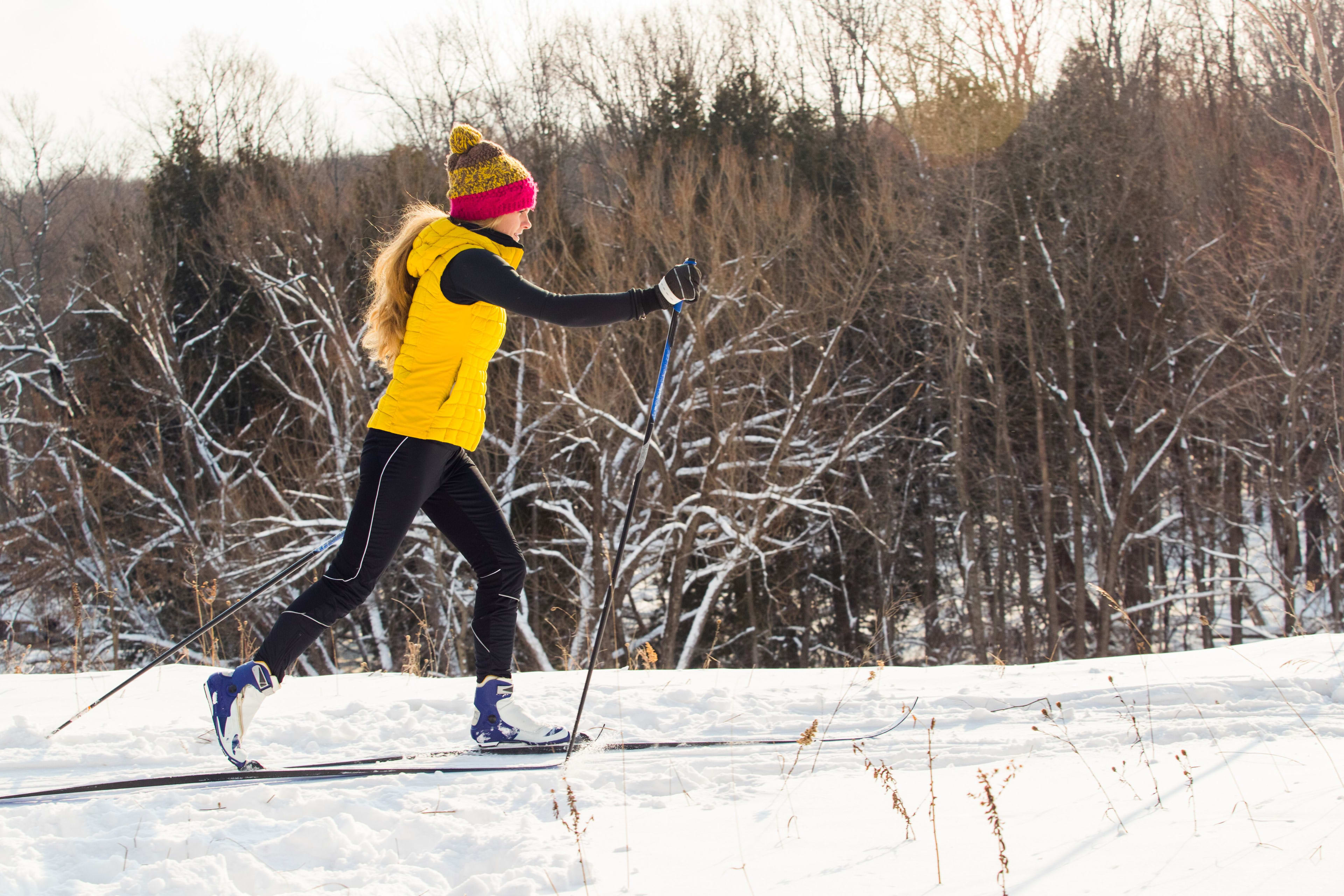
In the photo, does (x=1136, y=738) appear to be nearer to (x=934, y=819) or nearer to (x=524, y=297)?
(x=934, y=819)

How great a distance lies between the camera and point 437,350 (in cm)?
281

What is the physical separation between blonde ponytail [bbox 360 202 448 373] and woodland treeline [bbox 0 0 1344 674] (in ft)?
35.5

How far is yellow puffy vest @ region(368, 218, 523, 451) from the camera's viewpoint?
2793 millimetres

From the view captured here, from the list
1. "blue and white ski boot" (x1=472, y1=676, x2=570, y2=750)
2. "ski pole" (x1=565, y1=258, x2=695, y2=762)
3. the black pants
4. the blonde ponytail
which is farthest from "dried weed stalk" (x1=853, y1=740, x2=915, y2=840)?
the blonde ponytail

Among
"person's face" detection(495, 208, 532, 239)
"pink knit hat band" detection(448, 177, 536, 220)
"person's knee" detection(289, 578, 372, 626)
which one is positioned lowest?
"person's knee" detection(289, 578, 372, 626)

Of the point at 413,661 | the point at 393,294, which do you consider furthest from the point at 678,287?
the point at 413,661

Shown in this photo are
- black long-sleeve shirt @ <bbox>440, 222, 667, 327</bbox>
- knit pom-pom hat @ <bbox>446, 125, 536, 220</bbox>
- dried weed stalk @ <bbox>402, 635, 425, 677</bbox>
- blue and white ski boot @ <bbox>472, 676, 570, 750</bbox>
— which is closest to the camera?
black long-sleeve shirt @ <bbox>440, 222, 667, 327</bbox>

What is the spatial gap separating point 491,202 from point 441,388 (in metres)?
0.61

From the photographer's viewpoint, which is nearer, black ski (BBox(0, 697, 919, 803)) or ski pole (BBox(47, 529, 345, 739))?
black ski (BBox(0, 697, 919, 803))

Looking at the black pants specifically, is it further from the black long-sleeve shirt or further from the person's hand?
the person's hand

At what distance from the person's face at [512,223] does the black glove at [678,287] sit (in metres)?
0.53

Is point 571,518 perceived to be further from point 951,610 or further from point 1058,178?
point 1058,178

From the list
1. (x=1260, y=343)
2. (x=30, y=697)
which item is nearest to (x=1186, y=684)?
(x=30, y=697)

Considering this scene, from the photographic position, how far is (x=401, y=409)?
2.82 m
